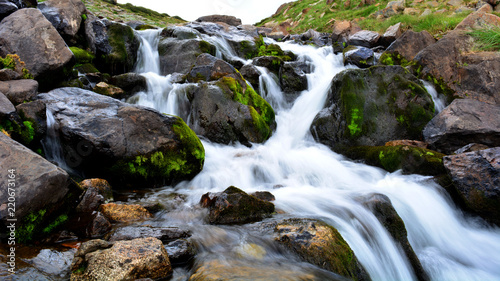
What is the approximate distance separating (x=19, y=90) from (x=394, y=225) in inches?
301

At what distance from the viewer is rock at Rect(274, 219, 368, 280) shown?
125 inches

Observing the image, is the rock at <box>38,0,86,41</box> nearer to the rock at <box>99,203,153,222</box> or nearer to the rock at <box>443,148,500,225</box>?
the rock at <box>99,203,153,222</box>

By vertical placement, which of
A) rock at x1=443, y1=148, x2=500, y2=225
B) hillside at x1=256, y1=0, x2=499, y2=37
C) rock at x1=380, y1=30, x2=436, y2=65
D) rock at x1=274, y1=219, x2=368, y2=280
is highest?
hillside at x1=256, y1=0, x2=499, y2=37

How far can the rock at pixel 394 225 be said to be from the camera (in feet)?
13.1

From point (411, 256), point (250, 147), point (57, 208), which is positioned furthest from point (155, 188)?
point (411, 256)

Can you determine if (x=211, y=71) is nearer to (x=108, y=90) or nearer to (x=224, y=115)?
(x=224, y=115)

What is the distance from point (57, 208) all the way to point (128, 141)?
2.27 meters

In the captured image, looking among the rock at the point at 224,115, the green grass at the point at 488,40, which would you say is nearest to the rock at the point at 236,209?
the rock at the point at 224,115

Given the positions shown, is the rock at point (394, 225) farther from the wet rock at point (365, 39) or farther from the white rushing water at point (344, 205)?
the wet rock at point (365, 39)

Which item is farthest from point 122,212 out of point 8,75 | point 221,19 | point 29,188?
point 221,19

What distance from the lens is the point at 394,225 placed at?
4.36m

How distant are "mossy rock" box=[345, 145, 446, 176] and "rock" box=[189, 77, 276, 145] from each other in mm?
3400

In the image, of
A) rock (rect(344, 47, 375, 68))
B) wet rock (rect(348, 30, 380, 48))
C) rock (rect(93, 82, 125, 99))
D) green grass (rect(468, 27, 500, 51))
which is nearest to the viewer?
rock (rect(93, 82, 125, 99))

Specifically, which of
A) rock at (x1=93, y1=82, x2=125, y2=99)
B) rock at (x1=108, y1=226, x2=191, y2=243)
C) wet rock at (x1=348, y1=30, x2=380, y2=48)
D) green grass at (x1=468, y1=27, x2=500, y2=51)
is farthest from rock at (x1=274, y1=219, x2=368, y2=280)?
wet rock at (x1=348, y1=30, x2=380, y2=48)
